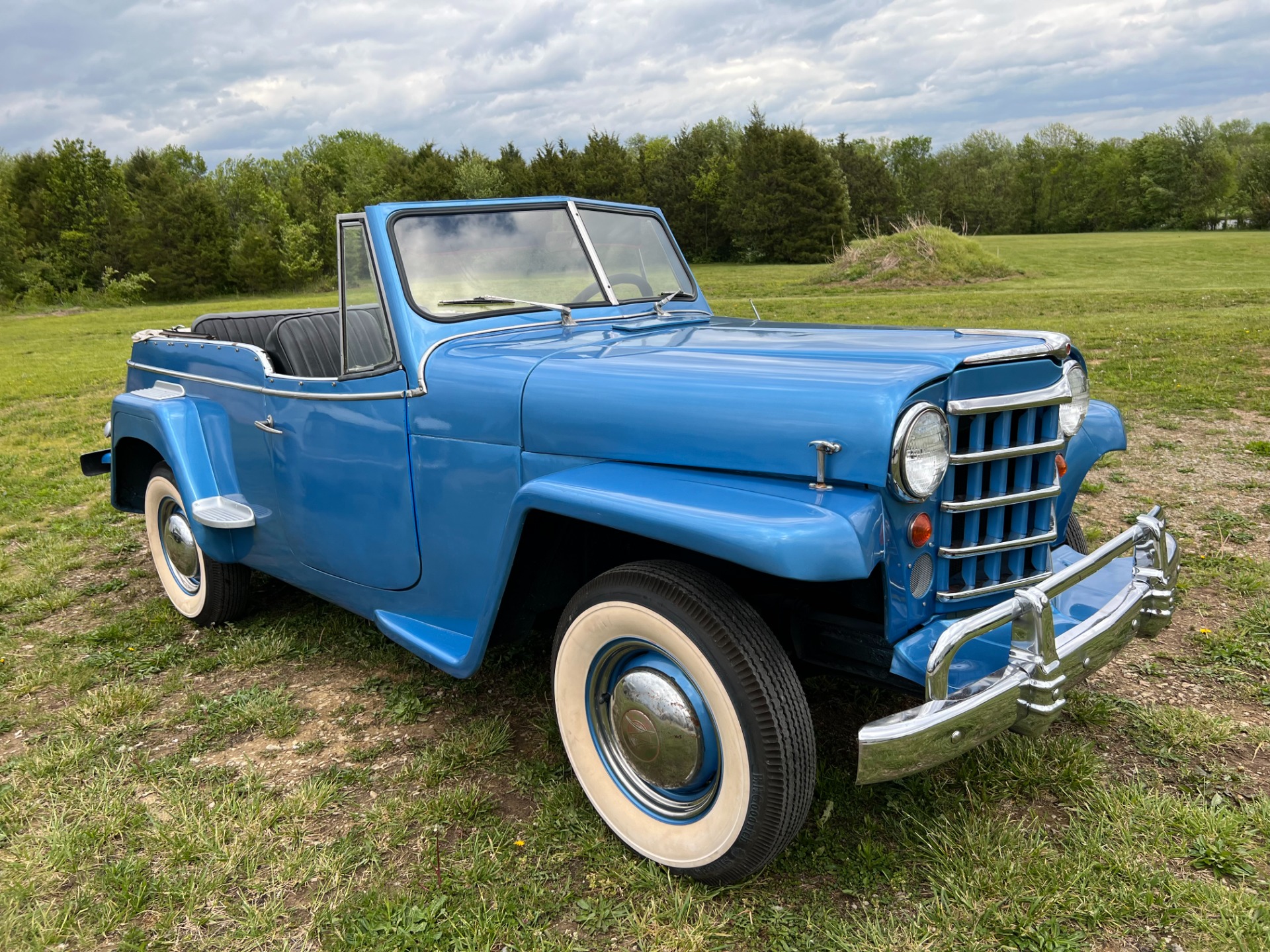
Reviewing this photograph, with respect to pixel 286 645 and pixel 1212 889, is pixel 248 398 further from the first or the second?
pixel 1212 889

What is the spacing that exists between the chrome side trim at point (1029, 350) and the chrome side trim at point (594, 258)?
1.38 metres

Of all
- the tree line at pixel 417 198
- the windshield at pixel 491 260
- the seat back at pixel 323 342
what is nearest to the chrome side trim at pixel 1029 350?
the windshield at pixel 491 260

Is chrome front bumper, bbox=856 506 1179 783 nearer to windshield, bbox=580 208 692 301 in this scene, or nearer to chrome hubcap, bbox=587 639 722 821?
chrome hubcap, bbox=587 639 722 821

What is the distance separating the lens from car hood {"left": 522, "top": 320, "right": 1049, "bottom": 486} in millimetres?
1955

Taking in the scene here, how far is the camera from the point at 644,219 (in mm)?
3705

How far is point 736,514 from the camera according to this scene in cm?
189

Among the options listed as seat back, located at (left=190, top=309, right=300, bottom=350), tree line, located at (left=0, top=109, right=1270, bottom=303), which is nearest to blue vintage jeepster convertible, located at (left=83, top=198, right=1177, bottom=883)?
seat back, located at (left=190, top=309, right=300, bottom=350)

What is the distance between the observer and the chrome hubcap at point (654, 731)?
6.97ft

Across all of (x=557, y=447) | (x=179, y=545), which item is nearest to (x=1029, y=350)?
(x=557, y=447)

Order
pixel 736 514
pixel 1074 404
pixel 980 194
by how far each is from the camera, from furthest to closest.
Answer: pixel 980 194
pixel 1074 404
pixel 736 514

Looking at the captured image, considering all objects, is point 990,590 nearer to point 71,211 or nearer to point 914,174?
point 71,211

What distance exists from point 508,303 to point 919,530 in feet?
5.54

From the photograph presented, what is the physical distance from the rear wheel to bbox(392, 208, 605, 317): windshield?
1.63 metres

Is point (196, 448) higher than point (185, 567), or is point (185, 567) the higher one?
point (196, 448)
